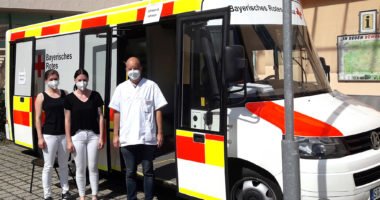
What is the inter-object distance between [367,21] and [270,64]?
7255 mm

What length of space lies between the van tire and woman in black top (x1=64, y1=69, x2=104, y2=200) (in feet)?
5.87

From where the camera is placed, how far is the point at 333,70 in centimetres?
1208

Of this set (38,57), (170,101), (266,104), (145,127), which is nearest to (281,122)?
(266,104)

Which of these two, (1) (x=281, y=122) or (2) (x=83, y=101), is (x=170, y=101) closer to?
(2) (x=83, y=101)

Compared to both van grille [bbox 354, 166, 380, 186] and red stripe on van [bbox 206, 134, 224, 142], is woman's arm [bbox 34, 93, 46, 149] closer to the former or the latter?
red stripe on van [bbox 206, 134, 224, 142]

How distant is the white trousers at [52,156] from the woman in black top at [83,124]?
1.08 ft

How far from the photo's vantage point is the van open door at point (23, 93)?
26.3 ft

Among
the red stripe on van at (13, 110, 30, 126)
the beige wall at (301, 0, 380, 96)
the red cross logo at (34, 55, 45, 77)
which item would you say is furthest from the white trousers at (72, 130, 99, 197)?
the beige wall at (301, 0, 380, 96)

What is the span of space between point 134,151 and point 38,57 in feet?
12.3

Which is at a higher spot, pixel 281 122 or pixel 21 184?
pixel 281 122

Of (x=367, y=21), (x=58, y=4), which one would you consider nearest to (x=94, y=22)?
(x=367, y=21)

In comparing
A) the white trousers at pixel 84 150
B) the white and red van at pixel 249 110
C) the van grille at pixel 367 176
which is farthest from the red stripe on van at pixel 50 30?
the van grille at pixel 367 176

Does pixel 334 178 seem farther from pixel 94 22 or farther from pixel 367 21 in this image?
pixel 367 21

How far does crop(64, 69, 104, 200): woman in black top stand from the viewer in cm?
535
